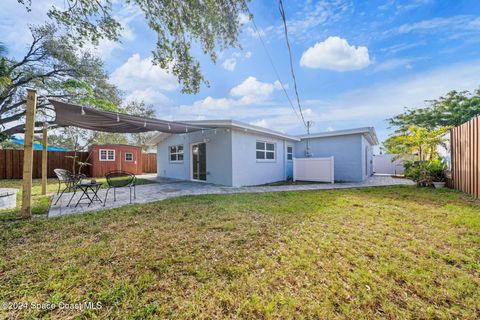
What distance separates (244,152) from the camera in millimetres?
8336

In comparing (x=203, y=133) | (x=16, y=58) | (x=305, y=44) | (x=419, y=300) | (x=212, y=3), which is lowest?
(x=419, y=300)

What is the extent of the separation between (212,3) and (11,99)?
14.5m

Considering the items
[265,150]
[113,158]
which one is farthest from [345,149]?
[113,158]

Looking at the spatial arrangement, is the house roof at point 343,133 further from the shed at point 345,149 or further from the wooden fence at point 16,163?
the wooden fence at point 16,163

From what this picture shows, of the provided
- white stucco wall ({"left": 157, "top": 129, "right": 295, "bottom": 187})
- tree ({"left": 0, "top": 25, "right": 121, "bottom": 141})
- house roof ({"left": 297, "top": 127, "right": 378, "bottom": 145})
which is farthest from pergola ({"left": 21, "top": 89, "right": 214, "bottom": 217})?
house roof ({"left": 297, "top": 127, "right": 378, "bottom": 145})

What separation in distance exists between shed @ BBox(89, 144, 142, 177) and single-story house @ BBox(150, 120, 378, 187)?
12.1 ft

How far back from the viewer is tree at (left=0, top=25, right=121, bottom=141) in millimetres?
10547

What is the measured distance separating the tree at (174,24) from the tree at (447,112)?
17883 mm

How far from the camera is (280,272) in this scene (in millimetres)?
1967

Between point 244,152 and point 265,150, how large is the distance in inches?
65.8

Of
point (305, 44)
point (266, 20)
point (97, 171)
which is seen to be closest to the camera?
point (266, 20)

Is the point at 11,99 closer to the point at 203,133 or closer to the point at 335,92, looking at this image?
the point at 203,133

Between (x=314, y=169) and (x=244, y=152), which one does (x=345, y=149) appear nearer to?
(x=314, y=169)

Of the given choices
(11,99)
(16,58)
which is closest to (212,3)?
(16,58)
